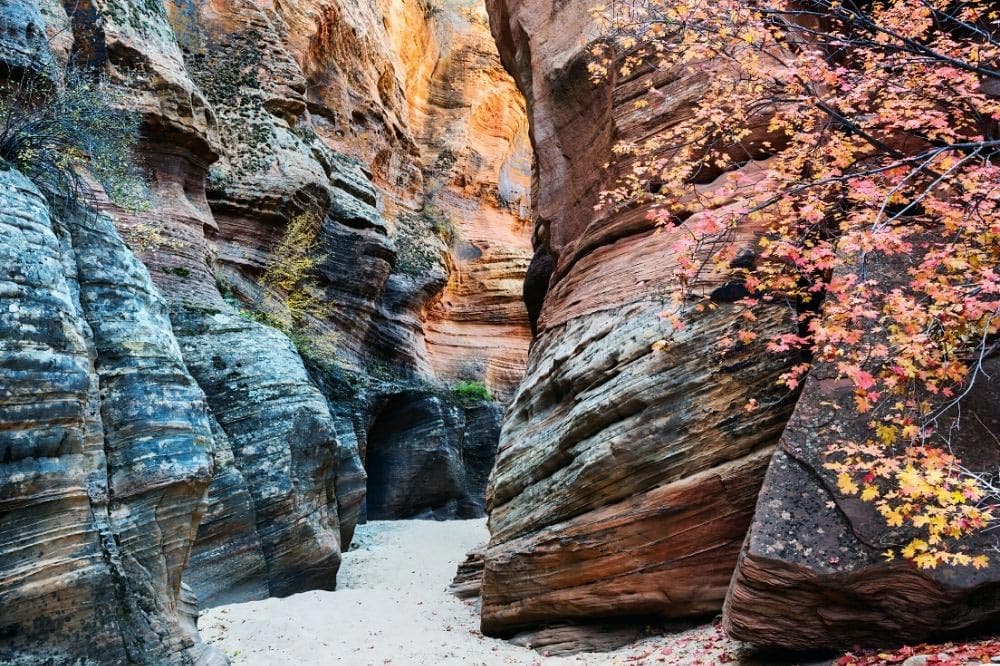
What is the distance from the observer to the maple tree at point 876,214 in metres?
4.99

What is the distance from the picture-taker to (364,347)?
75.0ft

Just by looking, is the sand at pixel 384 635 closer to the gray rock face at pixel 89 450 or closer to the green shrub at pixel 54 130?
the gray rock face at pixel 89 450

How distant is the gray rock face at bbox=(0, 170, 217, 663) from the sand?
2.43 metres

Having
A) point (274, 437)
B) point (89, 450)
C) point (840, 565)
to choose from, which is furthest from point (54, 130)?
point (840, 565)

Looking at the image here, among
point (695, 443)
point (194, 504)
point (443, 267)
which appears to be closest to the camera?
point (194, 504)

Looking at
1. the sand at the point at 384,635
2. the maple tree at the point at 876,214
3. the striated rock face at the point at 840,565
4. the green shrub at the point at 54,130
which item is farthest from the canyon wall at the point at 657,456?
the green shrub at the point at 54,130

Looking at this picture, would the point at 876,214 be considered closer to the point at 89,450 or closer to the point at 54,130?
the point at 89,450

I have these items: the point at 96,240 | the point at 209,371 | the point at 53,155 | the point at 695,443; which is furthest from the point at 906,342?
the point at 209,371

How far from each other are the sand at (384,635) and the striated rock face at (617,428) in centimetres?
54

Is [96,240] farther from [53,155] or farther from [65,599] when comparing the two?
[65,599]

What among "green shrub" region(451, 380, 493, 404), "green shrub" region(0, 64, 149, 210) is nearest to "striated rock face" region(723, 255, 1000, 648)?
"green shrub" region(0, 64, 149, 210)

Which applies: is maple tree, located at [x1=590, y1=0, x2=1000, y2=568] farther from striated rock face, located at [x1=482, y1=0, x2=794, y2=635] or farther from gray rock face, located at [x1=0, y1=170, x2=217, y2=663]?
gray rock face, located at [x1=0, y1=170, x2=217, y2=663]

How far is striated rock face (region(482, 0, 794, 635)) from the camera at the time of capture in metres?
7.57

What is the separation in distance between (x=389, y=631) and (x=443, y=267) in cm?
1913
